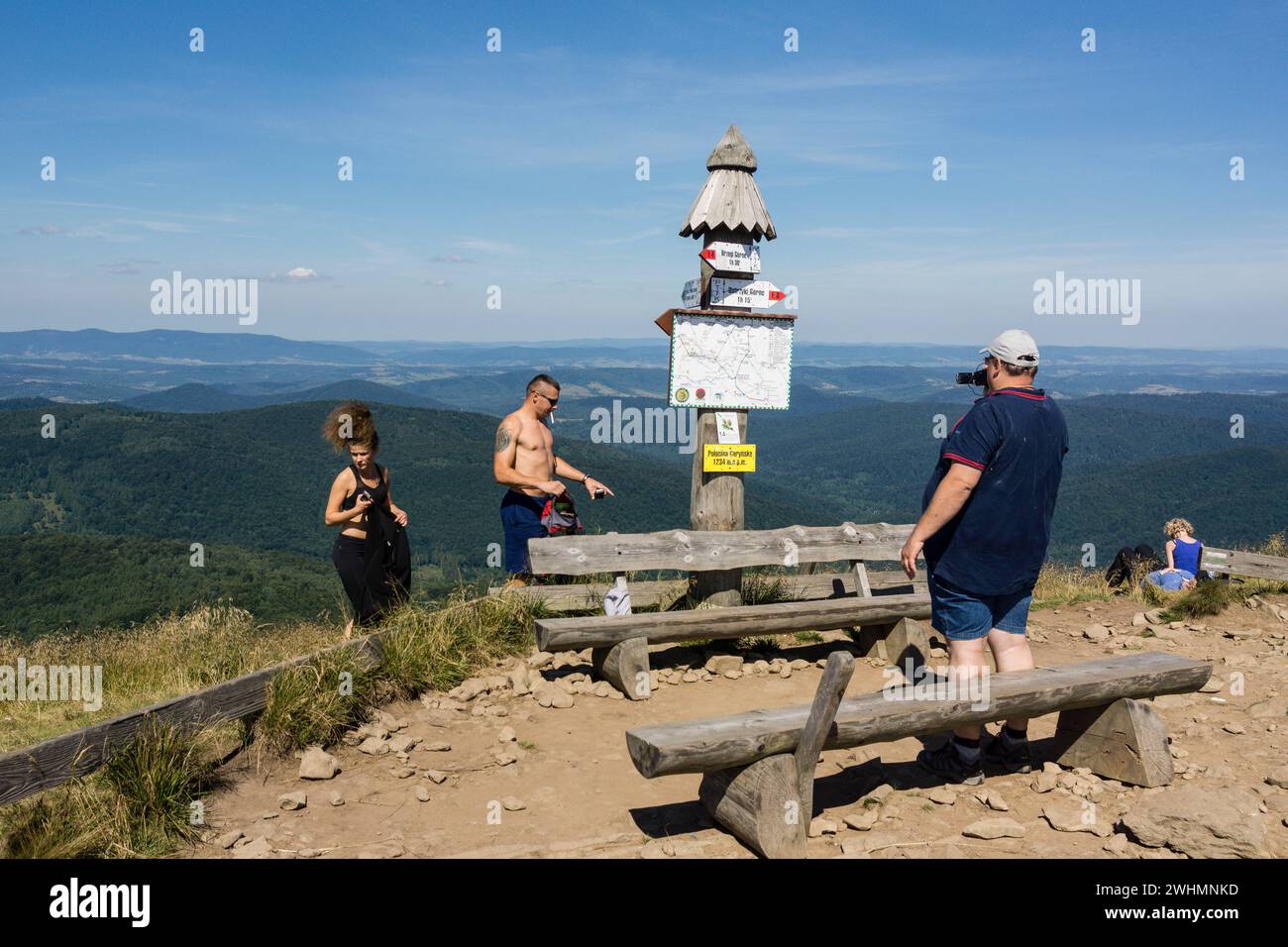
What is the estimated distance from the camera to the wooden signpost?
672cm

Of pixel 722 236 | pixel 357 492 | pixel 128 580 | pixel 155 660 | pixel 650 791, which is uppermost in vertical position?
pixel 722 236

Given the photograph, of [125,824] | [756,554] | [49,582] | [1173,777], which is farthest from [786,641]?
[49,582]

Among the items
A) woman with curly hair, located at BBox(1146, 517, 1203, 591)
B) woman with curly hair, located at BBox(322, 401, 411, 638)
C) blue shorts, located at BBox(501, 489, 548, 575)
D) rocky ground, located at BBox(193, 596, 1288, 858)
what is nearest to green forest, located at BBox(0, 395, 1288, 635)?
woman with curly hair, located at BBox(1146, 517, 1203, 591)

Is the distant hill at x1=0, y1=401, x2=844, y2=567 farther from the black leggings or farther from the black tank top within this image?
the black tank top

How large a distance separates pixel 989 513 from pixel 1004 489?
0.41ft

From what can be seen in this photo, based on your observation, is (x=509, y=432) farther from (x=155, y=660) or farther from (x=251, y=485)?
(x=251, y=485)

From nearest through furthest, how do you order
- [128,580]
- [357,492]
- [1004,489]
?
[1004,489], [357,492], [128,580]

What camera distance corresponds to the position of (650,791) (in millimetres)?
4312

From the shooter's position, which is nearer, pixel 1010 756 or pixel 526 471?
pixel 1010 756

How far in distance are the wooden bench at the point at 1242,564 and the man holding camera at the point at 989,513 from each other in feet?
19.9

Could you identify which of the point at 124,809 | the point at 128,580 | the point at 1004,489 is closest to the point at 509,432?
the point at 124,809

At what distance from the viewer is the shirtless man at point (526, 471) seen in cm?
651

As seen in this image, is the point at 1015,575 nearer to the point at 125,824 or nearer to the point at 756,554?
the point at 756,554

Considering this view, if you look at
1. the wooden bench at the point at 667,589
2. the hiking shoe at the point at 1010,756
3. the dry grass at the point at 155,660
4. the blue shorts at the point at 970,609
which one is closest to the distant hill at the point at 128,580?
the dry grass at the point at 155,660
